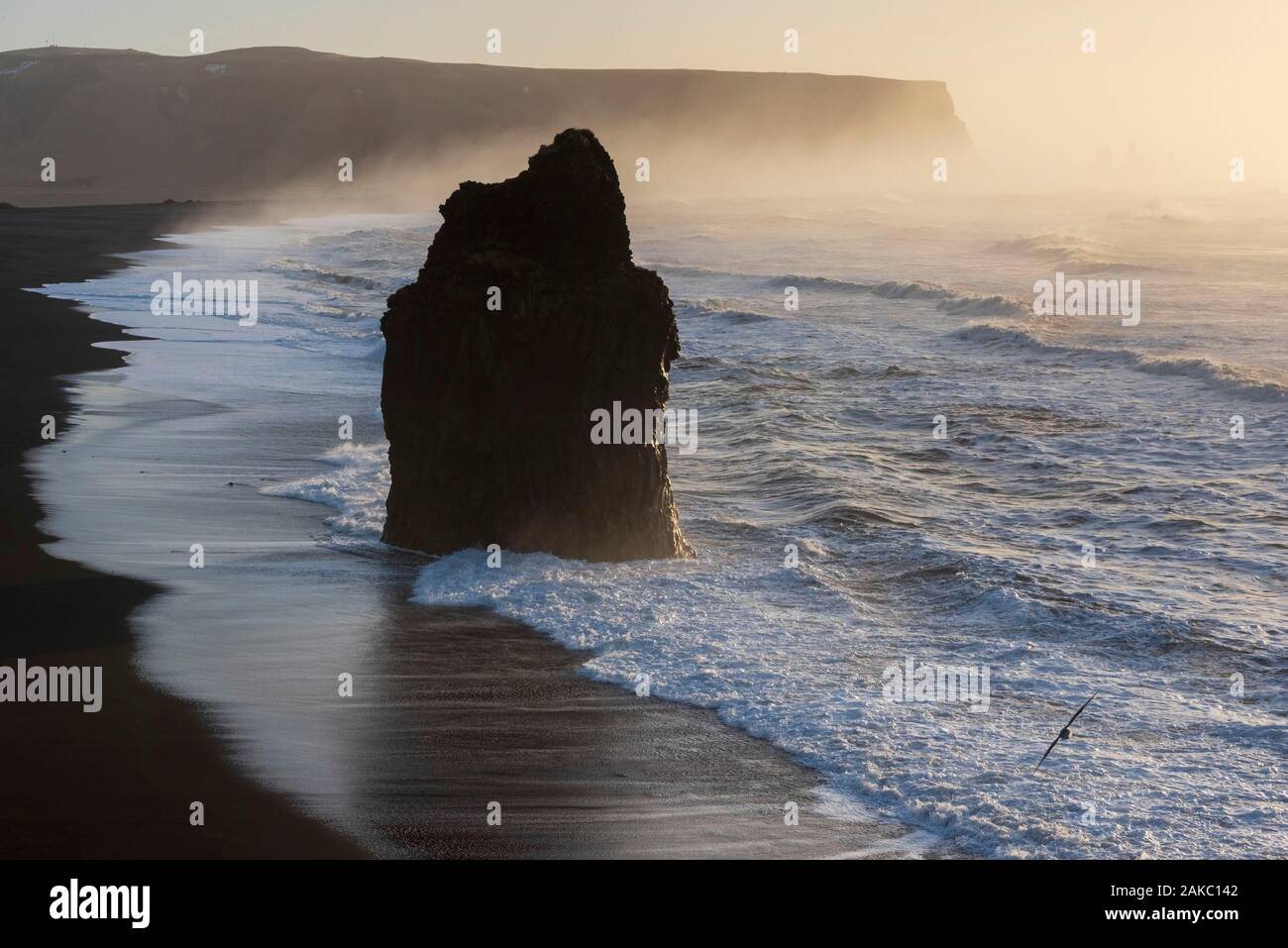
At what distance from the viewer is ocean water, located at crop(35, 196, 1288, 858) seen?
8609 mm

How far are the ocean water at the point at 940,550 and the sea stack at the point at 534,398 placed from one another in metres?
0.46

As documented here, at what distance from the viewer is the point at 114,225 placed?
2564 inches

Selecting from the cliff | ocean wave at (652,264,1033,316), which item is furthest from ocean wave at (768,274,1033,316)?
the cliff

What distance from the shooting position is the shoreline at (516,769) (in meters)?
7.49

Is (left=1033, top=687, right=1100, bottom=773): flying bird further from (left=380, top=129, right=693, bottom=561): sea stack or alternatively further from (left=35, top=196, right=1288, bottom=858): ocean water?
(left=380, top=129, right=693, bottom=561): sea stack

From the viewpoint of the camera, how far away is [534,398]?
13.1 meters

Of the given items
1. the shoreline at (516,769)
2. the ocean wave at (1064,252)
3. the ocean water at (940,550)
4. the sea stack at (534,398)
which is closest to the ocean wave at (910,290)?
the ocean water at (940,550)

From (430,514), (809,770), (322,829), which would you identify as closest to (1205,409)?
(430,514)

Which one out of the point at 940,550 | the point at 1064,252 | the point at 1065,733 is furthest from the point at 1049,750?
the point at 1064,252

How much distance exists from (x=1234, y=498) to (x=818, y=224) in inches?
2469

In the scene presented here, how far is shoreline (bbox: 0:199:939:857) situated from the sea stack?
6.87 feet

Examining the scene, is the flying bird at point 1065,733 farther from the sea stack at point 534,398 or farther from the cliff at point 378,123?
the cliff at point 378,123

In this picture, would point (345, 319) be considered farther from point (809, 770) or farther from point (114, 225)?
point (114, 225)
